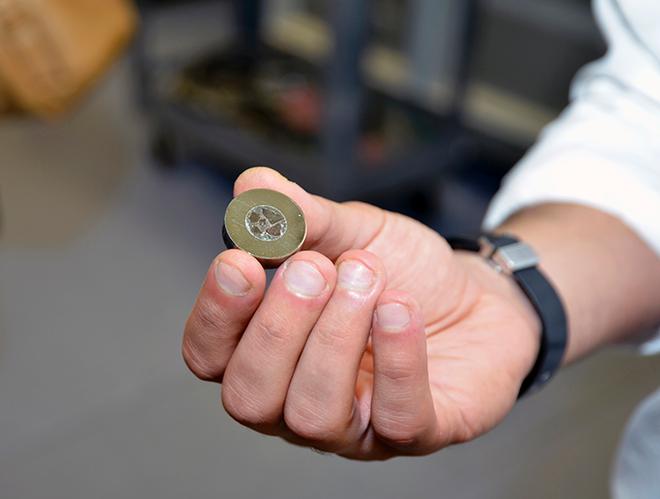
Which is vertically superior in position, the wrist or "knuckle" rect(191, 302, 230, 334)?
"knuckle" rect(191, 302, 230, 334)

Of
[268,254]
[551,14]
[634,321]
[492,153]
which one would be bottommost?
[492,153]

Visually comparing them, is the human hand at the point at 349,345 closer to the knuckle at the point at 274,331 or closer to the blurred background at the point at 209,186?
the knuckle at the point at 274,331

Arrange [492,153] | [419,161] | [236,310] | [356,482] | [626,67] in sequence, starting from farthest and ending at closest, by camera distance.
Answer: [492,153] < [419,161] < [356,482] < [626,67] < [236,310]

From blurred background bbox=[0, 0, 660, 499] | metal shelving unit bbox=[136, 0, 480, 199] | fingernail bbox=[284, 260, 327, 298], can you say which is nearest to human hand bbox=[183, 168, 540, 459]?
fingernail bbox=[284, 260, 327, 298]

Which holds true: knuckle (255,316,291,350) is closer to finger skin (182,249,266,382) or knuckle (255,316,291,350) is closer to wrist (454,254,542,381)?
finger skin (182,249,266,382)

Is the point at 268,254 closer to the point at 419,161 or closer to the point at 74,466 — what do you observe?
the point at 74,466

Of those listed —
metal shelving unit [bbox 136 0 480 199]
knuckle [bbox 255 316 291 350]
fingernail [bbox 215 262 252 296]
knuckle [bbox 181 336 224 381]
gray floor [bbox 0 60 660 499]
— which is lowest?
gray floor [bbox 0 60 660 499]

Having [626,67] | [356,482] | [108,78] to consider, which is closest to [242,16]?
[108,78]
